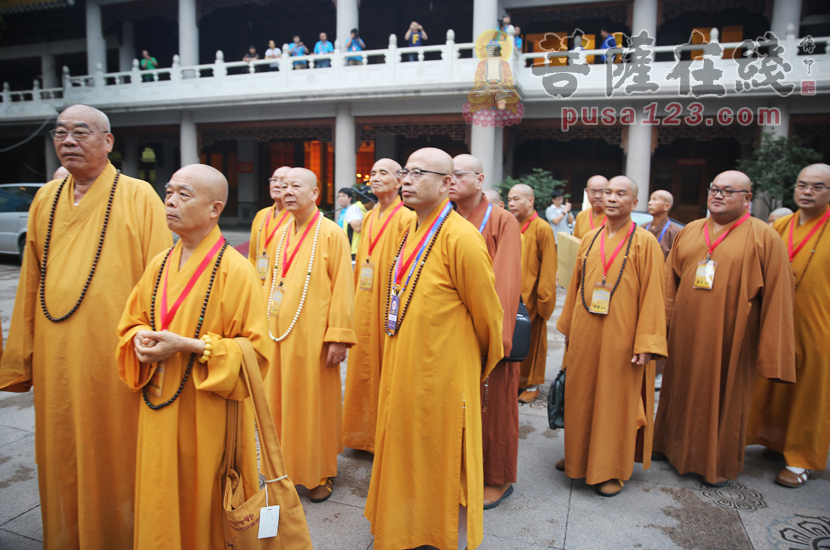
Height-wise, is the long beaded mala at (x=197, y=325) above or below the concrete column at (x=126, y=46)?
below

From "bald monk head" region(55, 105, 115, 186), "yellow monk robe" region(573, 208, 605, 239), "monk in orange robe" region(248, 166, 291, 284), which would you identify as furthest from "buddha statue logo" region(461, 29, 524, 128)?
"bald monk head" region(55, 105, 115, 186)

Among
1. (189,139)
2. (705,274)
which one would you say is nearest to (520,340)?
(705,274)

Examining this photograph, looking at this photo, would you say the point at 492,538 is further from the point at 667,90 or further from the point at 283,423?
the point at 667,90

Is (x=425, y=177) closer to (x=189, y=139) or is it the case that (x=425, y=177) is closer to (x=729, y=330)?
(x=729, y=330)

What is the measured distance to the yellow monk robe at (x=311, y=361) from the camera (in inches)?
114

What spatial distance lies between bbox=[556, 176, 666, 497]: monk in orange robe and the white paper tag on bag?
1.90m

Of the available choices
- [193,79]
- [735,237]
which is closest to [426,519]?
[735,237]

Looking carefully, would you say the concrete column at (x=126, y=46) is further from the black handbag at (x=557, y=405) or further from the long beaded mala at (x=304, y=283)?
the black handbag at (x=557, y=405)

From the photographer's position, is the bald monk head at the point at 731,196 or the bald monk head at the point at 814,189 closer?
the bald monk head at the point at 731,196

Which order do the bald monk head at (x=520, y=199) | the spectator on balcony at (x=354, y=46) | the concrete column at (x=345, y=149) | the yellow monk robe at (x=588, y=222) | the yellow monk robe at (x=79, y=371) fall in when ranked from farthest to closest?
the concrete column at (x=345, y=149) < the spectator on balcony at (x=354, y=46) < the yellow monk robe at (x=588, y=222) < the bald monk head at (x=520, y=199) < the yellow monk robe at (x=79, y=371)

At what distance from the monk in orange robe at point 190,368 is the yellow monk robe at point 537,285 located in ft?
10.4

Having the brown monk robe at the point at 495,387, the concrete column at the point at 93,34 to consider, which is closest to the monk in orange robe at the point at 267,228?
the brown monk robe at the point at 495,387

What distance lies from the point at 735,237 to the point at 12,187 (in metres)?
13.7

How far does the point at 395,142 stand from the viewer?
655 inches
